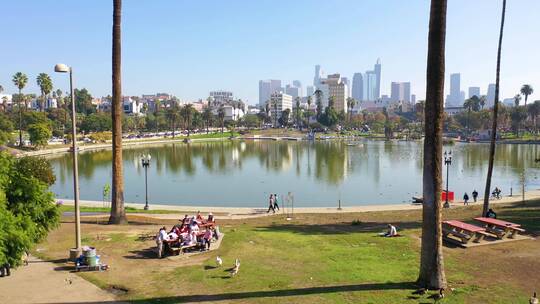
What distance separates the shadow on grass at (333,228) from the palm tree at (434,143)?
26.7 feet

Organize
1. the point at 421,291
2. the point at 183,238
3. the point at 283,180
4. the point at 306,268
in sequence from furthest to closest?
the point at 283,180 → the point at 183,238 → the point at 306,268 → the point at 421,291

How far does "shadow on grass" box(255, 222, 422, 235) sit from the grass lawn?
312 millimetres

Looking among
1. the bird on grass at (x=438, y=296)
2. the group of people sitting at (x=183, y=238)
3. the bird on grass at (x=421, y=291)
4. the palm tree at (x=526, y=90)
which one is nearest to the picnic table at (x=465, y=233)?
the bird on grass at (x=421, y=291)

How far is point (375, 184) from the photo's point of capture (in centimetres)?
5353

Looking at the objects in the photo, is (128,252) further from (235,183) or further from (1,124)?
(1,124)

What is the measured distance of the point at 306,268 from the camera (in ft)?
46.2

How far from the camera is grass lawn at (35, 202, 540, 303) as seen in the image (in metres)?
11.7

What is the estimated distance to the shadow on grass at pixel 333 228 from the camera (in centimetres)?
2036

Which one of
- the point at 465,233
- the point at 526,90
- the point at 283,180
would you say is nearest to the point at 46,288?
the point at 465,233

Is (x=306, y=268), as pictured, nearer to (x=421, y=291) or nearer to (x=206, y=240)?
(x=421, y=291)

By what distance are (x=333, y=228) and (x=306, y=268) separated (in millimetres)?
7548

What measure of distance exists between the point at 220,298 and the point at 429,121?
7.16 metres

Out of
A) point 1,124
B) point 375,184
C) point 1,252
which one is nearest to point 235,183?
point 375,184

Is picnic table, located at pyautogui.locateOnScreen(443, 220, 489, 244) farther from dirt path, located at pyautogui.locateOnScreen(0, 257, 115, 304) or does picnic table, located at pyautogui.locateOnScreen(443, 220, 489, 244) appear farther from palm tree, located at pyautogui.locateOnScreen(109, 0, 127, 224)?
palm tree, located at pyautogui.locateOnScreen(109, 0, 127, 224)
